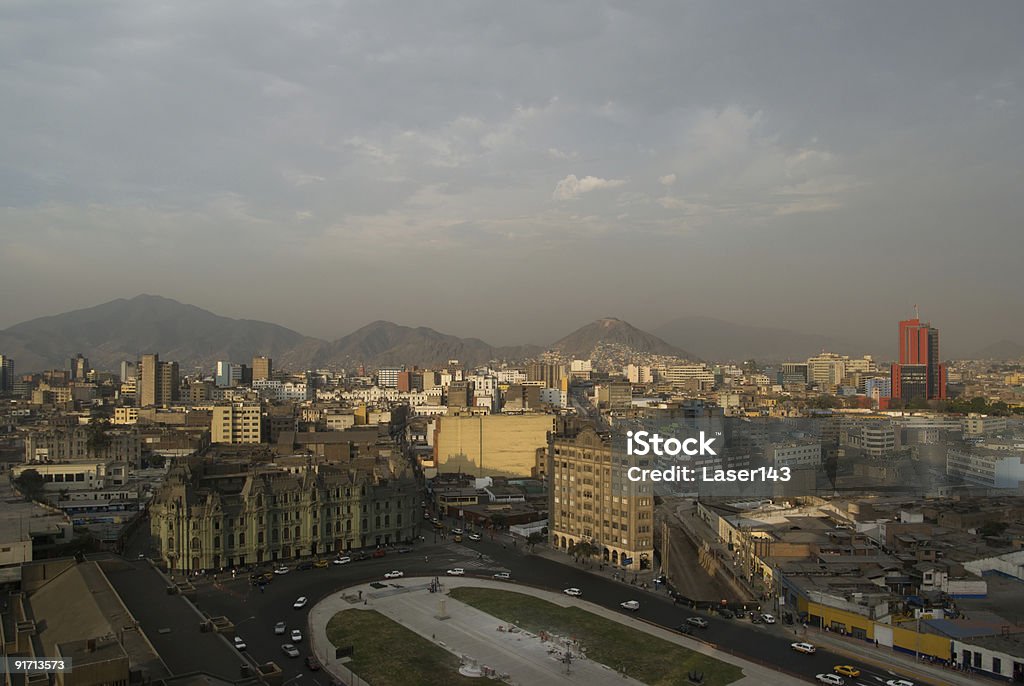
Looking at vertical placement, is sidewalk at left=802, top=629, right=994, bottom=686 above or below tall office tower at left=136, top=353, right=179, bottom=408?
below

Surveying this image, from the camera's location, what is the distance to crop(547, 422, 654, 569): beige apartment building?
45.8m

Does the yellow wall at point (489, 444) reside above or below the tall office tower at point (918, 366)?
below

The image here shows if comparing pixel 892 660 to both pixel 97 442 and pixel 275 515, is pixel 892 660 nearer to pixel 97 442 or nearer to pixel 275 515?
pixel 275 515

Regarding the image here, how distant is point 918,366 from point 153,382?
136 m

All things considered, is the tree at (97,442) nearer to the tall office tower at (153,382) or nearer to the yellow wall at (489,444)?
the yellow wall at (489,444)

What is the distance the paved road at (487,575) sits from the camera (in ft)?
100

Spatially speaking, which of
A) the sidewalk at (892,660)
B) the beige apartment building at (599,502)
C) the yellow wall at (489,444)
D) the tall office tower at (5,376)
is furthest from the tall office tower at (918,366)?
the tall office tower at (5,376)

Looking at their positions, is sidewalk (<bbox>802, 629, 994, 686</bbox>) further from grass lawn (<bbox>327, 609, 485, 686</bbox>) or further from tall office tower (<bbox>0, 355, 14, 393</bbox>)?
tall office tower (<bbox>0, 355, 14, 393</bbox>)

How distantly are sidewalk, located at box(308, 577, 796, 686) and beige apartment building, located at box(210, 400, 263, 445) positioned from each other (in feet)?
180

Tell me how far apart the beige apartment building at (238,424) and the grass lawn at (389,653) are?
194 ft

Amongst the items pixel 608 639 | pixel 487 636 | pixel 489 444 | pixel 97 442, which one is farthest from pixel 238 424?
pixel 608 639

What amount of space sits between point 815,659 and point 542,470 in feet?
168

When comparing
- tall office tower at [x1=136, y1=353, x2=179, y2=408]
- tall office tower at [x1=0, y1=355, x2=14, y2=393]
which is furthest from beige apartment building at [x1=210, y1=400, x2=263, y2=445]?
tall office tower at [x1=0, y1=355, x2=14, y2=393]

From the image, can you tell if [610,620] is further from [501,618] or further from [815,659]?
[815,659]
